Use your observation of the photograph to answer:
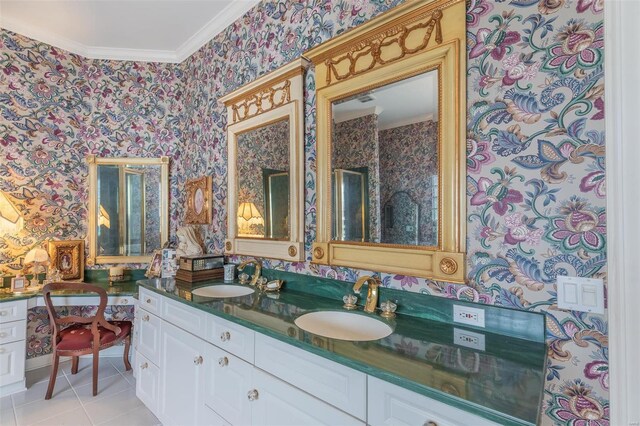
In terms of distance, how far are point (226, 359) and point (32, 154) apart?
9.15ft

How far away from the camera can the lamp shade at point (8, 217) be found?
2564 mm

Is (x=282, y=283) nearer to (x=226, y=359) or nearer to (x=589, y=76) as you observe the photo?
(x=226, y=359)

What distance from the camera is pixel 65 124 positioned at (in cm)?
293

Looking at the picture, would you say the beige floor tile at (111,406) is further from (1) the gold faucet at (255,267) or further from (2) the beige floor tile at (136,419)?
(1) the gold faucet at (255,267)

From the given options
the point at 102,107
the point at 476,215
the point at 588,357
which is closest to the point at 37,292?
the point at 102,107

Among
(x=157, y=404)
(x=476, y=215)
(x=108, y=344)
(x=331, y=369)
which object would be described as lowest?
(x=157, y=404)

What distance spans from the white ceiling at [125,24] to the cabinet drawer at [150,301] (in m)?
2.16

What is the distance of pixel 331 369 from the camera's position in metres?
1.05

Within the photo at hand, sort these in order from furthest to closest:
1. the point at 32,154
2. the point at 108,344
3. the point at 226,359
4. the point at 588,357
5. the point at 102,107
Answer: the point at 102,107 → the point at 32,154 → the point at 108,344 → the point at 226,359 → the point at 588,357

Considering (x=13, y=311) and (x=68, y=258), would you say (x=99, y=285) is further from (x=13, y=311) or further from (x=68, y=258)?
(x=13, y=311)

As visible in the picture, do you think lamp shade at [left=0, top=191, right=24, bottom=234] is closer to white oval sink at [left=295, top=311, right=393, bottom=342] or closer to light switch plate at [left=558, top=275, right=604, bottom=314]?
white oval sink at [left=295, top=311, right=393, bottom=342]

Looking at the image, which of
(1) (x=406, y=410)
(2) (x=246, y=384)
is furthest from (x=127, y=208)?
(1) (x=406, y=410)

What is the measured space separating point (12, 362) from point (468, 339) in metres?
3.26

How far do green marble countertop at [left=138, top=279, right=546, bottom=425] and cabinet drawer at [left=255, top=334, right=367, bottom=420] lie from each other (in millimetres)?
46
